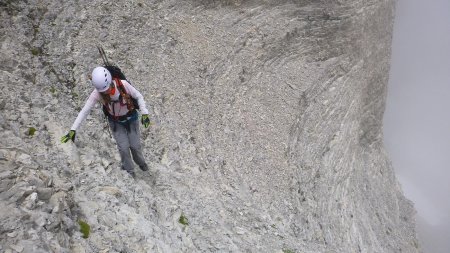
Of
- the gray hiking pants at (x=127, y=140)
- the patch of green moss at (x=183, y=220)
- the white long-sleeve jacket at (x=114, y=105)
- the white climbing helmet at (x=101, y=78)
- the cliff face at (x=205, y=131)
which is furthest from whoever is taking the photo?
the patch of green moss at (x=183, y=220)

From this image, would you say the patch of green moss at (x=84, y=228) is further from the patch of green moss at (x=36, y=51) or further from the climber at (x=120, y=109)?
the patch of green moss at (x=36, y=51)

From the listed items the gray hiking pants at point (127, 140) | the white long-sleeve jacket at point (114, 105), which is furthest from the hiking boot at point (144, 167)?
the white long-sleeve jacket at point (114, 105)

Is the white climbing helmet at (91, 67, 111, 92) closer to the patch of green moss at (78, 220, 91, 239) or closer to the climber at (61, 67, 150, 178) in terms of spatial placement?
the climber at (61, 67, 150, 178)

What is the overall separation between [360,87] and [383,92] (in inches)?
207

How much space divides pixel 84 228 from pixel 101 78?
9.31 feet

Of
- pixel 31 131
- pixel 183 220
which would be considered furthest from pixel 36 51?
pixel 183 220

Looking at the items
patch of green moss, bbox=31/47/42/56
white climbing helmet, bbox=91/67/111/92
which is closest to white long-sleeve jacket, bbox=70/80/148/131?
white climbing helmet, bbox=91/67/111/92

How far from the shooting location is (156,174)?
11141 millimetres

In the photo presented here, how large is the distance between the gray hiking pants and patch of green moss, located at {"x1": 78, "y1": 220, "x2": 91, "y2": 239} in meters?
2.40

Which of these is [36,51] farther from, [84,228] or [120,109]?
[84,228]

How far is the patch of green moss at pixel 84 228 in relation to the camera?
7.32 meters

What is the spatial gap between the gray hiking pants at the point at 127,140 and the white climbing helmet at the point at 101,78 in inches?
51.4

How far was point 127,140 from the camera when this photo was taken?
9.55 metres

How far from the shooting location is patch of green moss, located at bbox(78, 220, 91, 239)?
732cm
